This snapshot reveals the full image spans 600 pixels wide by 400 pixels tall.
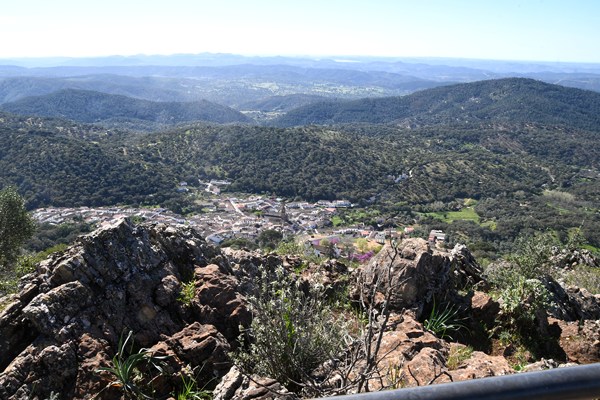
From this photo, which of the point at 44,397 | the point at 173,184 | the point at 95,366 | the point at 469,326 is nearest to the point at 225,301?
the point at 95,366

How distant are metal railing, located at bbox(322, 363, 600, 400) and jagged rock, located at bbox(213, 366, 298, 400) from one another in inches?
79.8

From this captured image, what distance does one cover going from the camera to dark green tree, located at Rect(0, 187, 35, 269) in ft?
62.6

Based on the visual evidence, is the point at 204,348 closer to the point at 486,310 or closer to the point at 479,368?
the point at 479,368

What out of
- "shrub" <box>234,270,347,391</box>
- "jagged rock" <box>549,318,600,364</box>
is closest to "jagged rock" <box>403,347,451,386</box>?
"shrub" <box>234,270,347,391</box>

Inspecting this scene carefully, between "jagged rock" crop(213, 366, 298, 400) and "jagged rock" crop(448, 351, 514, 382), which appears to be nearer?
"jagged rock" crop(213, 366, 298, 400)

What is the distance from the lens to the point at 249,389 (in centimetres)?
357

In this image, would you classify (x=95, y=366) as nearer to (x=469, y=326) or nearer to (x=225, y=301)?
(x=225, y=301)

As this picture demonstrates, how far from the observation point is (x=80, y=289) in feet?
16.9

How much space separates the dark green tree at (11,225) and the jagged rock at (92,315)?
16732 millimetres

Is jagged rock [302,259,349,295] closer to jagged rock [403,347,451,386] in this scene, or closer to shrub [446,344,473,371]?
shrub [446,344,473,371]

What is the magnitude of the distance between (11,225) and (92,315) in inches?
725

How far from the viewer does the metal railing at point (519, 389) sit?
135 centimetres

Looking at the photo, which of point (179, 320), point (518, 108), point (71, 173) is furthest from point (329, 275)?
point (518, 108)

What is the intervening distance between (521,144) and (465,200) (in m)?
57.8
